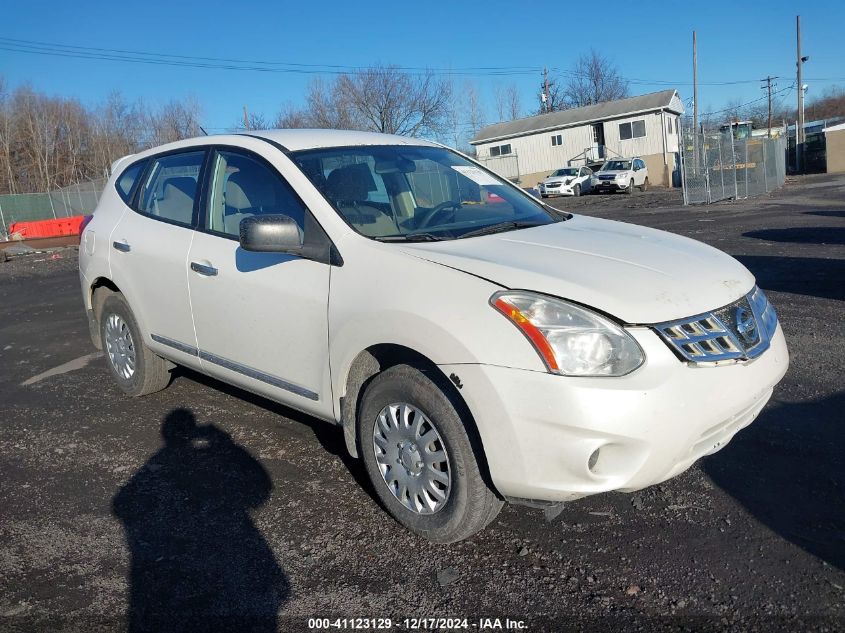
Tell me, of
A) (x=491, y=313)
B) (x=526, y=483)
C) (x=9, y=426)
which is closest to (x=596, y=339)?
(x=491, y=313)

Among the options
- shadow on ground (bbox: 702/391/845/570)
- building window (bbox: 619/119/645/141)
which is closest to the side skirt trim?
shadow on ground (bbox: 702/391/845/570)

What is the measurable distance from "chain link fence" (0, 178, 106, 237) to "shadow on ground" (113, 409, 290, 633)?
98.4ft

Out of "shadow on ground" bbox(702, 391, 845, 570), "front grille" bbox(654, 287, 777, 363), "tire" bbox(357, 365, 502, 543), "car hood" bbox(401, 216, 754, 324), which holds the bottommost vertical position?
"shadow on ground" bbox(702, 391, 845, 570)

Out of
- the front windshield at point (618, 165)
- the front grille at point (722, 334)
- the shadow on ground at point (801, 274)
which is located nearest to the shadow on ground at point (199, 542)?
the front grille at point (722, 334)

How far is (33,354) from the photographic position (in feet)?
24.4

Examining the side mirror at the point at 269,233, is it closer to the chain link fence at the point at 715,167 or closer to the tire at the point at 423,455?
the tire at the point at 423,455

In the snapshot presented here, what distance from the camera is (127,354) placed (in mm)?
5344

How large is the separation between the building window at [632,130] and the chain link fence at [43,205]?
30.3 m

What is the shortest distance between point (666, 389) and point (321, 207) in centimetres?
186

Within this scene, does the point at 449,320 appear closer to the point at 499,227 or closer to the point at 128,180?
the point at 499,227

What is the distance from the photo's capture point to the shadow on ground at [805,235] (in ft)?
36.6

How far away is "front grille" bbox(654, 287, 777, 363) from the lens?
Answer: 8.90ft

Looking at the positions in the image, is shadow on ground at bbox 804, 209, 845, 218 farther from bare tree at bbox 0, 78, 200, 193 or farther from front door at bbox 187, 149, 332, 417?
bare tree at bbox 0, 78, 200, 193

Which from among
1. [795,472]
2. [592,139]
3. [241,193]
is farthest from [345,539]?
[592,139]
